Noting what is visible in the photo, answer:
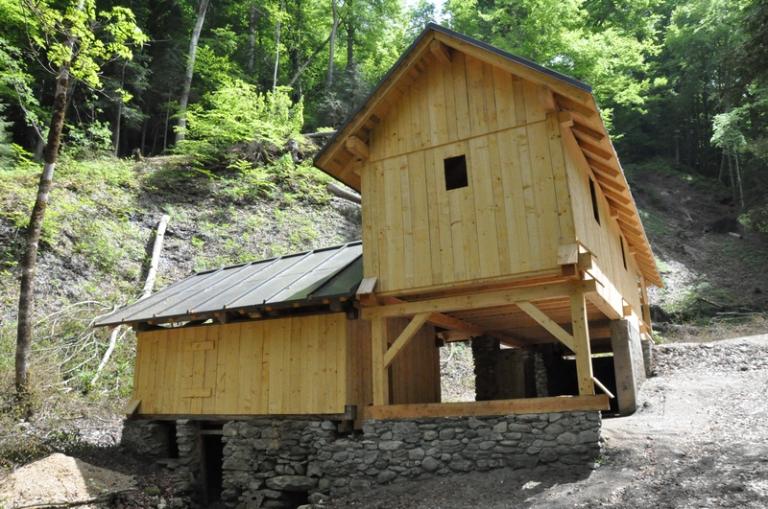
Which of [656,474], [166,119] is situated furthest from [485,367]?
[166,119]

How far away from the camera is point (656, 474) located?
25.4ft

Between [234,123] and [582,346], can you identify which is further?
[234,123]

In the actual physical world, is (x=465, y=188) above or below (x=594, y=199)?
below

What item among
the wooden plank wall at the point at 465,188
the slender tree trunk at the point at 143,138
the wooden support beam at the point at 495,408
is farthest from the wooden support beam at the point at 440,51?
the slender tree trunk at the point at 143,138

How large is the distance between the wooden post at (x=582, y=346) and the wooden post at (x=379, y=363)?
11.2 ft

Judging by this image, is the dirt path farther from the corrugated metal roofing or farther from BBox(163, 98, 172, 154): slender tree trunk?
BBox(163, 98, 172, 154): slender tree trunk

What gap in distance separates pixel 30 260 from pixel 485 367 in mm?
11772

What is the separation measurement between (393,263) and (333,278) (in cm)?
169

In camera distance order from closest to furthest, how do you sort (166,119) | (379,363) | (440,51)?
(379,363), (440,51), (166,119)

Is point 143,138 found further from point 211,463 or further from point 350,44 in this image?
point 211,463

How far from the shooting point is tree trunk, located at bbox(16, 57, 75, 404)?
41.7 feet

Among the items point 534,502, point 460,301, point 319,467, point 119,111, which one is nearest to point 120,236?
point 119,111

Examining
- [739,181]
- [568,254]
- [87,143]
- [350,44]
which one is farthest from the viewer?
[350,44]

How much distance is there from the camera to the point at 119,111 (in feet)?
87.2
